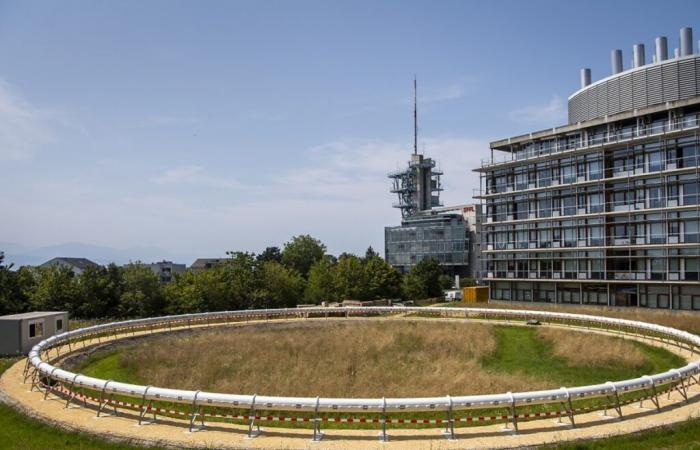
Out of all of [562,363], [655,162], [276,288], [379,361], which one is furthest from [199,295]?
[655,162]

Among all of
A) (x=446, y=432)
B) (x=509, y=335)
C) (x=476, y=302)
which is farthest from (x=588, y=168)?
(x=446, y=432)

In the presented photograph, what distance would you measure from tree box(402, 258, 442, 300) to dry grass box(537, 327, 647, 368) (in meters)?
33.4

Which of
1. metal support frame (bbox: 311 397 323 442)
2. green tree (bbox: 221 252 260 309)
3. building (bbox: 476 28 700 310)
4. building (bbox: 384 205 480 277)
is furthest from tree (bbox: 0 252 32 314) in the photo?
building (bbox: 384 205 480 277)

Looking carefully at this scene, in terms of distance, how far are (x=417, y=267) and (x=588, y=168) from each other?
25.9 meters

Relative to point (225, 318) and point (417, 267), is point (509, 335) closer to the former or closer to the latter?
point (225, 318)

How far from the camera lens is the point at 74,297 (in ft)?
165

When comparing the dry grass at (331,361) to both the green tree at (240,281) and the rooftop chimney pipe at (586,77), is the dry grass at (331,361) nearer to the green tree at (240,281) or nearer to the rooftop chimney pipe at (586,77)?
the green tree at (240,281)

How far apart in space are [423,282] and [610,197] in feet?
83.6

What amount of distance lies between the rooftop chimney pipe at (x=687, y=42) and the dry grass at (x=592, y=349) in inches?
1277

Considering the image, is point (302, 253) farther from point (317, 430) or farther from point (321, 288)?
point (317, 430)

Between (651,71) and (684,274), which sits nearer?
(684,274)

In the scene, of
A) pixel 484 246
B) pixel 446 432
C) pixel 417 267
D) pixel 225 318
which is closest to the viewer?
pixel 446 432

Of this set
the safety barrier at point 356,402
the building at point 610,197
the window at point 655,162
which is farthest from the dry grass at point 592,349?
the window at point 655,162

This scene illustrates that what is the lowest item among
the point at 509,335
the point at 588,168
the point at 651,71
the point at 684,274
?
the point at 509,335
